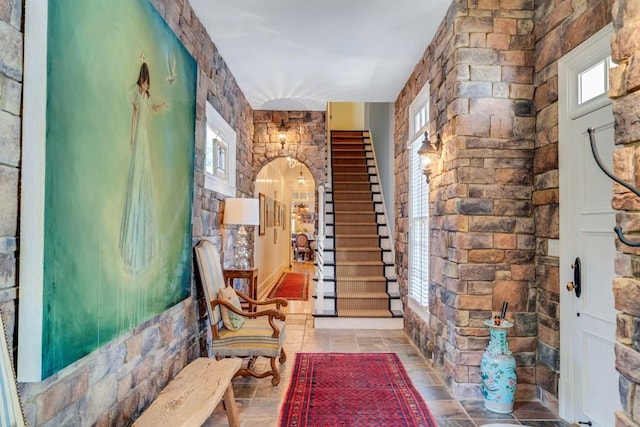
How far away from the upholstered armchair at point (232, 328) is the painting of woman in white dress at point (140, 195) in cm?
93

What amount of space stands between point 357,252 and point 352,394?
335 cm

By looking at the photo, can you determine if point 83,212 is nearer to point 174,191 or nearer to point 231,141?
point 174,191

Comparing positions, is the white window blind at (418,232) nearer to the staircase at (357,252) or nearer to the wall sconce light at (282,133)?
the staircase at (357,252)

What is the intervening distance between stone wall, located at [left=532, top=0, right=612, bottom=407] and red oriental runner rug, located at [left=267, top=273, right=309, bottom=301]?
459cm

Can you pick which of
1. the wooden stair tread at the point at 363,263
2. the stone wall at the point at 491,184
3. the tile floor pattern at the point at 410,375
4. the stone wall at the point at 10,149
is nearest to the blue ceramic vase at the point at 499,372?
the tile floor pattern at the point at 410,375

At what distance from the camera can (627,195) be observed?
1.46 meters

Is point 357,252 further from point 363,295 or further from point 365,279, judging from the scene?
point 363,295

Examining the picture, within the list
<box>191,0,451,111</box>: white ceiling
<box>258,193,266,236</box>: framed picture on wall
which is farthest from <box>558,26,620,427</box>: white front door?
<box>258,193,266,236</box>: framed picture on wall

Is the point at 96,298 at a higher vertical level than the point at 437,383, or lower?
higher

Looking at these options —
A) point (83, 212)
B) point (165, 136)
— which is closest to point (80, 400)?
point (83, 212)

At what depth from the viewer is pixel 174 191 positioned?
2670mm

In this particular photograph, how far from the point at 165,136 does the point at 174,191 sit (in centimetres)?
40

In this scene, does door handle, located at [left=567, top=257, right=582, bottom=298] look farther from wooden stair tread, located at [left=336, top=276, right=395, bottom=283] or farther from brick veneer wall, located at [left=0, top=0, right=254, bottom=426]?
wooden stair tread, located at [left=336, top=276, right=395, bottom=283]

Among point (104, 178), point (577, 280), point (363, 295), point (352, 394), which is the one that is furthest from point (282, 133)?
point (577, 280)
